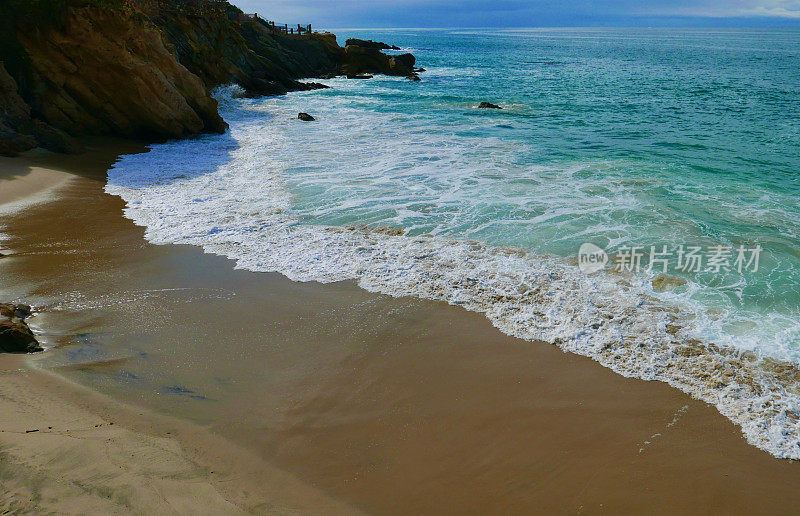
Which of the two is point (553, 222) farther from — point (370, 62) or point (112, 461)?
point (370, 62)

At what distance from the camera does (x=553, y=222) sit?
8.98 m

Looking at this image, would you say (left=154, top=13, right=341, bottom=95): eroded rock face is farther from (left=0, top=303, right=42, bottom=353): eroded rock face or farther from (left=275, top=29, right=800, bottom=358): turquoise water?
(left=0, top=303, right=42, bottom=353): eroded rock face

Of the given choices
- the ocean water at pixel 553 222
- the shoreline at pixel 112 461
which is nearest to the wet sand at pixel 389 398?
the shoreline at pixel 112 461

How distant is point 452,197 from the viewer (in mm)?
10516

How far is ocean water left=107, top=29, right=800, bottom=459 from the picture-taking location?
546cm

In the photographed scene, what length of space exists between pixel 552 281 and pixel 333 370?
3438 millimetres

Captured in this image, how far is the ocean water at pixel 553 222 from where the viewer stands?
5.46m

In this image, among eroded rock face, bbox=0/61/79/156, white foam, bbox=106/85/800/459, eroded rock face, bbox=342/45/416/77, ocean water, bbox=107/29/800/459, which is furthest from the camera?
eroded rock face, bbox=342/45/416/77

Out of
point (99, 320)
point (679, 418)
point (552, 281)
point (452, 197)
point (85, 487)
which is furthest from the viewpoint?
point (452, 197)

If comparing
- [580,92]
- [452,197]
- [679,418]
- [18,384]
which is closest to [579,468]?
[679,418]

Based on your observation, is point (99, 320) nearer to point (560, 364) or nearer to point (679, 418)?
point (560, 364)

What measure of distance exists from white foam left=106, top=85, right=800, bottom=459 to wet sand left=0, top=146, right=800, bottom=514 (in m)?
0.30

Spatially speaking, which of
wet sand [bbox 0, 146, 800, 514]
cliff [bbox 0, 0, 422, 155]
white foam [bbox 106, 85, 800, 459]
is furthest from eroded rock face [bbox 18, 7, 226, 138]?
wet sand [bbox 0, 146, 800, 514]

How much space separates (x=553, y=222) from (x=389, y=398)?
5.65 m
